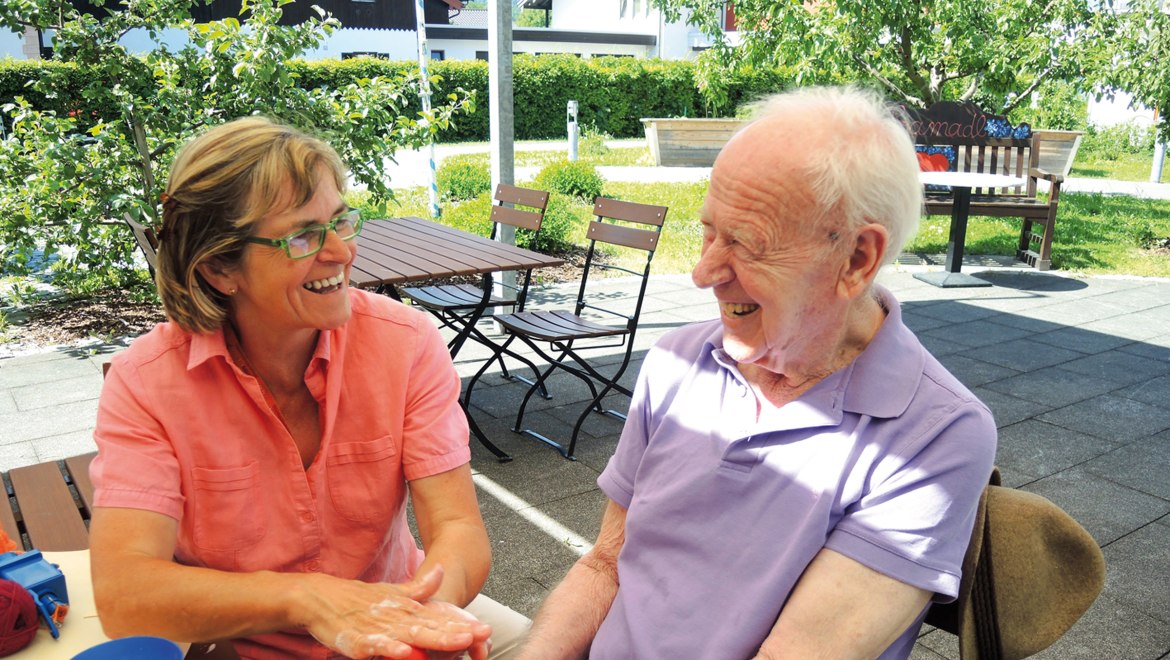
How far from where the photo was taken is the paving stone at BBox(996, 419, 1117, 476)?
14.1 ft

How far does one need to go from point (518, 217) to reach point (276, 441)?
12.4 ft

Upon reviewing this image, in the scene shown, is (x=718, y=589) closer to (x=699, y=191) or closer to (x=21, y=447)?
(x=21, y=447)

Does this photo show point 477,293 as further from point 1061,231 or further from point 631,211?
point 1061,231

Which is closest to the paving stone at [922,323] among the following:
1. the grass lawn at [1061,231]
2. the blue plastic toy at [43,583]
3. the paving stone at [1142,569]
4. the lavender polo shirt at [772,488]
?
the grass lawn at [1061,231]

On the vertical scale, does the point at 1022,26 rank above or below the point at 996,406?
above

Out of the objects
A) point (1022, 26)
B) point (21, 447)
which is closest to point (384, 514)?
point (21, 447)

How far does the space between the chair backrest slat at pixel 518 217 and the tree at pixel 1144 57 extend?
660cm

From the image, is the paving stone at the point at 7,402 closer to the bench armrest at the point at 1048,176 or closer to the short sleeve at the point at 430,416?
the short sleeve at the point at 430,416

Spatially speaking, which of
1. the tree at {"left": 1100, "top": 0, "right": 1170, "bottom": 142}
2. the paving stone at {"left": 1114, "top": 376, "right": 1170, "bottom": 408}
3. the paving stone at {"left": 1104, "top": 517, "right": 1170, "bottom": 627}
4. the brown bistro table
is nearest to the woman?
the brown bistro table

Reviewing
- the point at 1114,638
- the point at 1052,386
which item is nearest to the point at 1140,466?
the point at 1052,386

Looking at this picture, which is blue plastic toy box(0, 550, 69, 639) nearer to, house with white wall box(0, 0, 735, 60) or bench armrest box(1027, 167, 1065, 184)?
bench armrest box(1027, 167, 1065, 184)

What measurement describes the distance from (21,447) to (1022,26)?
9.77m

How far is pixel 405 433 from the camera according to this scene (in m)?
1.83

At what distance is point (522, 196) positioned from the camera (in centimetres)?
564
